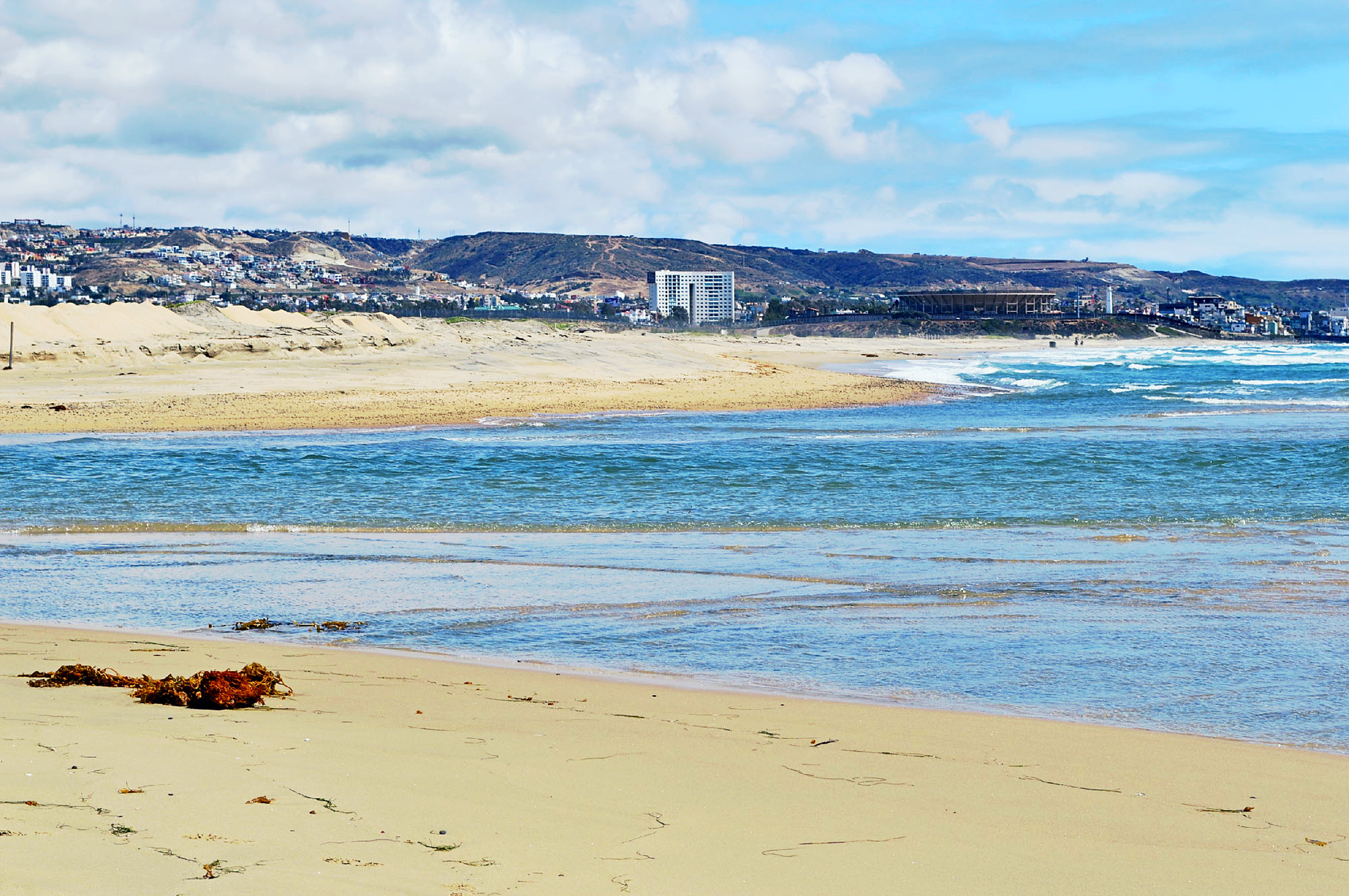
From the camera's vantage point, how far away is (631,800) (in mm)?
4633

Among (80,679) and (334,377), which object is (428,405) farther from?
(80,679)

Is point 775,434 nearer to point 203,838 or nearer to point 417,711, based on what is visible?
point 417,711

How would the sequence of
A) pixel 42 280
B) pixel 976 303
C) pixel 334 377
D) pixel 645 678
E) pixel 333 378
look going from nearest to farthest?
pixel 645 678
pixel 333 378
pixel 334 377
pixel 42 280
pixel 976 303

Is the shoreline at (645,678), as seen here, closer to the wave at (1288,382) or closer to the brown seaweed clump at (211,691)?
the brown seaweed clump at (211,691)

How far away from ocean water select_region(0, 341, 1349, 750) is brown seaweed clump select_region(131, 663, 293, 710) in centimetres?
213

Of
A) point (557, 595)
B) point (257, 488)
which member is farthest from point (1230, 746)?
point (257, 488)

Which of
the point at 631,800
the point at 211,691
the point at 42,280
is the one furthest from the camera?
the point at 42,280

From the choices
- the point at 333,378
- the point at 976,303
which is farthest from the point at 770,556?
the point at 976,303

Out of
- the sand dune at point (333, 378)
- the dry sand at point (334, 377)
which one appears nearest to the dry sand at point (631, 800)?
the dry sand at point (334, 377)

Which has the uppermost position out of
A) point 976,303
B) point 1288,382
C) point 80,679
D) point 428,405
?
point 976,303

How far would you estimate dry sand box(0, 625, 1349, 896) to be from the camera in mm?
3824

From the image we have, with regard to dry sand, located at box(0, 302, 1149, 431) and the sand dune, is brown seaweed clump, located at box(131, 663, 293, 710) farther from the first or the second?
the sand dune

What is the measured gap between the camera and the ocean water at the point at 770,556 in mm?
7746

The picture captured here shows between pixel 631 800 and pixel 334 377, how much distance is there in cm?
3965
